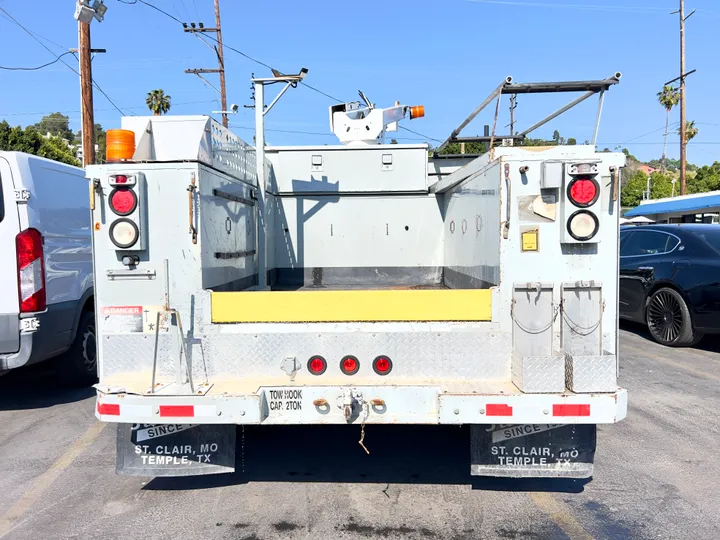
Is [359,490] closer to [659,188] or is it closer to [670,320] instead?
[670,320]

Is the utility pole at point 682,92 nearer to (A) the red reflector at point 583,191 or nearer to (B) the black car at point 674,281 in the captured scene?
(B) the black car at point 674,281

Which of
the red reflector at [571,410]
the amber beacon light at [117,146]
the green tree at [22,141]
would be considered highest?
the green tree at [22,141]

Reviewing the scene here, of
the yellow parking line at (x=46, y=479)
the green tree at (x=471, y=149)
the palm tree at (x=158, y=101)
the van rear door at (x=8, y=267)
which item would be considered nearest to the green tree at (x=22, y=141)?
the palm tree at (x=158, y=101)

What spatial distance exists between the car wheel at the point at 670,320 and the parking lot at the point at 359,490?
3.05 m

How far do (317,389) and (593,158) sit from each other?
2.04 metres

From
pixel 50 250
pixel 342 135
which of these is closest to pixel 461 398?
pixel 342 135

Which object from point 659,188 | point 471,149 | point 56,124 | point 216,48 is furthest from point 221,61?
point 56,124

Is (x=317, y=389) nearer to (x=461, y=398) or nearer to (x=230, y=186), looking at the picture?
(x=461, y=398)

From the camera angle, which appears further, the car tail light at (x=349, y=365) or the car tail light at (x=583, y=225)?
the car tail light at (x=349, y=365)

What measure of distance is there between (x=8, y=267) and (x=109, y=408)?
307cm

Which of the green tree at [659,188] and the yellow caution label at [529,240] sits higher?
the green tree at [659,188]

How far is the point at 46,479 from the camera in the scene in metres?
4.25

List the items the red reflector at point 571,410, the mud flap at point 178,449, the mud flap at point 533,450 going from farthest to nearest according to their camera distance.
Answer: the mud flap at point 178,449, the mud flap at point 533,450, the red reflector at point 571,410

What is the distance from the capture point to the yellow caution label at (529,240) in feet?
10.7
